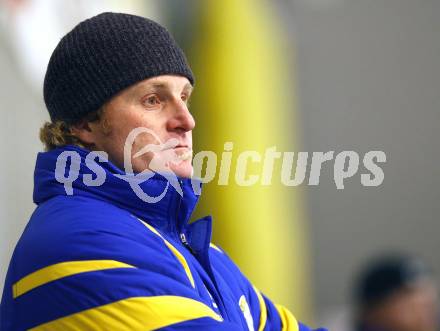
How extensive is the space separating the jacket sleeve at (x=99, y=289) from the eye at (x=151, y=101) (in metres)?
0.34

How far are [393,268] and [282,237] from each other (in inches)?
40.6

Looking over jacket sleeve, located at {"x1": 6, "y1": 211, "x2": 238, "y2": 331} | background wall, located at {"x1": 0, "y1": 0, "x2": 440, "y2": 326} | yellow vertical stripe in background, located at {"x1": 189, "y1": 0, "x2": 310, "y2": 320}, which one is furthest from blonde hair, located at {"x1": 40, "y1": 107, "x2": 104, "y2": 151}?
background wall, located at {"x1": 0, "y1": 0, "x2": 440, "y2": 326}

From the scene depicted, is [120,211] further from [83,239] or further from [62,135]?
[62,135]

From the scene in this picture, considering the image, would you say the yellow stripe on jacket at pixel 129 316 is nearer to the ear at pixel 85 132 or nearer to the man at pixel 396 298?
the ear at pixel 85 132

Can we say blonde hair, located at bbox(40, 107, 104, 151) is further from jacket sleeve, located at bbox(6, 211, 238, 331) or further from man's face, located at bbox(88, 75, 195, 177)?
jacket sleeve, located at bbox(6, 211, 238, 331)

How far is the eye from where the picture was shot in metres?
1.89

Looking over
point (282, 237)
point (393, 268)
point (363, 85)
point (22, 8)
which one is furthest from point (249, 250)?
point (363, 85)

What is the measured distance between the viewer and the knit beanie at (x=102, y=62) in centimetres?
189

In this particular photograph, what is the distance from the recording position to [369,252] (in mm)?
6762

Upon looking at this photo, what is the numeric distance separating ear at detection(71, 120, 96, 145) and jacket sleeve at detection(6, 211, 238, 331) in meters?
0.31

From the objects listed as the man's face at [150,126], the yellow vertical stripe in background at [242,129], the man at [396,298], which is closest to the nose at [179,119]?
the man's face at [150,126]

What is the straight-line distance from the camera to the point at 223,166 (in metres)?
4.57

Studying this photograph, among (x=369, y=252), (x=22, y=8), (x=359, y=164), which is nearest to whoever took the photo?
(x=22, y=8)

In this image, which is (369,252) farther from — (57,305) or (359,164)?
(57,305)
